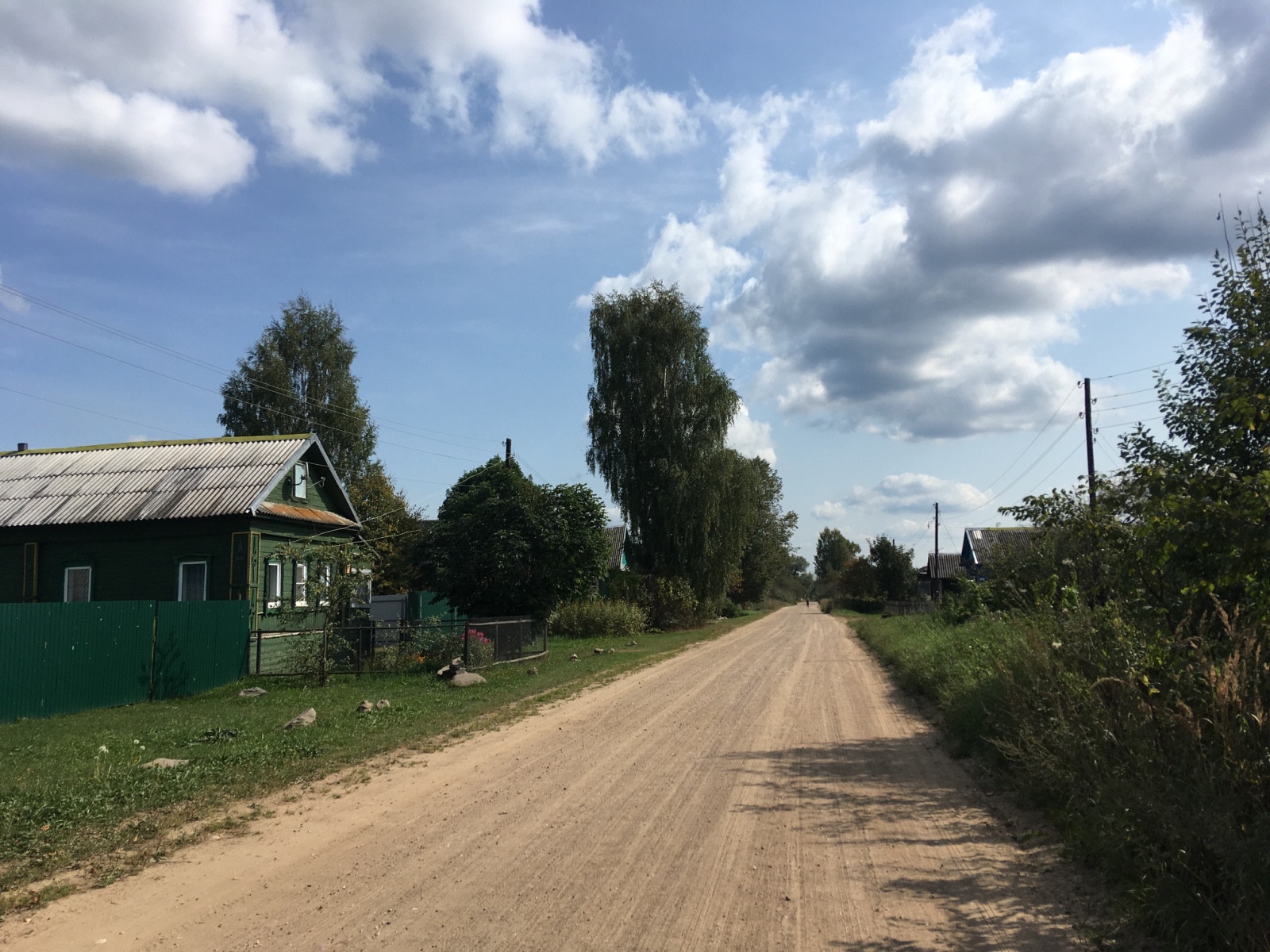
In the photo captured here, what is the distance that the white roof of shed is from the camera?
20812 millimetres

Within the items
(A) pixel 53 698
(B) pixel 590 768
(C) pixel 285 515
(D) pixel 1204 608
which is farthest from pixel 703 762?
(C) pixel 285 515

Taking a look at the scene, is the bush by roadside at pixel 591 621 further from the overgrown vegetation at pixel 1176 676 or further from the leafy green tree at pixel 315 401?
the overgrown vegetation at pixel 1176 676

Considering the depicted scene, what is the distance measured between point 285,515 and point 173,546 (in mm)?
2662

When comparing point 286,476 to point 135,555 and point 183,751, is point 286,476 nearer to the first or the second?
point 135,555

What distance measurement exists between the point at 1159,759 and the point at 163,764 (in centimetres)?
953

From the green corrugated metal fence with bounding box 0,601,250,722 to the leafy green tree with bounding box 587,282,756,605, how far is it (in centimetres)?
2258

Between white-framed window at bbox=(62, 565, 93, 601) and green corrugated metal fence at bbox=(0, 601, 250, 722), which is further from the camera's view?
white-framed window at bbox=(62, 565, 93, 601)

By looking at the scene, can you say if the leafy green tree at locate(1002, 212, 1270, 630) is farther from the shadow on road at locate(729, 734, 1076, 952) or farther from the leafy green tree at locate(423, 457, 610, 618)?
the leafy green tree at locate(423, 457, 610, 618)

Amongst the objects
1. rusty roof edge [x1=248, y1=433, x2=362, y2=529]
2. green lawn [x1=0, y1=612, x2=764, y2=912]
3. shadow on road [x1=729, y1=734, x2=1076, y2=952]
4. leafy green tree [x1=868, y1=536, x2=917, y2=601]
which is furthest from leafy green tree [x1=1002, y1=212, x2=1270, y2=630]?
leafy green tree [x1=868, y1=536, x2=917, y2=601]

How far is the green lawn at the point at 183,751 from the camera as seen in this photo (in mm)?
6648

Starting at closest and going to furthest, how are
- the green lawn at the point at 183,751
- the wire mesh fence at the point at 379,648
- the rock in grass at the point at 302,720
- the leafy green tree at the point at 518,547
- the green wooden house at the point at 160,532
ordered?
the green lawn at the point at 183,751
the rock in grass at the point at 302,720
the wire mesh fence at the point at 379,648
the green wooden house at the point at 160,532
the leafy green tree at the point at 518,547

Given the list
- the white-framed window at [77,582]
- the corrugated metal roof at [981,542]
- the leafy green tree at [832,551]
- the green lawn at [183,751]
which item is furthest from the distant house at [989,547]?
the leafy green tree at [832,551]

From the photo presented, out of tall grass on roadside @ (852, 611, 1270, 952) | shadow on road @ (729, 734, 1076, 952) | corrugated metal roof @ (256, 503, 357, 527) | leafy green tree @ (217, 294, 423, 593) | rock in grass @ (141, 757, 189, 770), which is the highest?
leafy green tree @ (217, 294, 423, 593)

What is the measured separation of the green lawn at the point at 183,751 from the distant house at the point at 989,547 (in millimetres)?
9351
